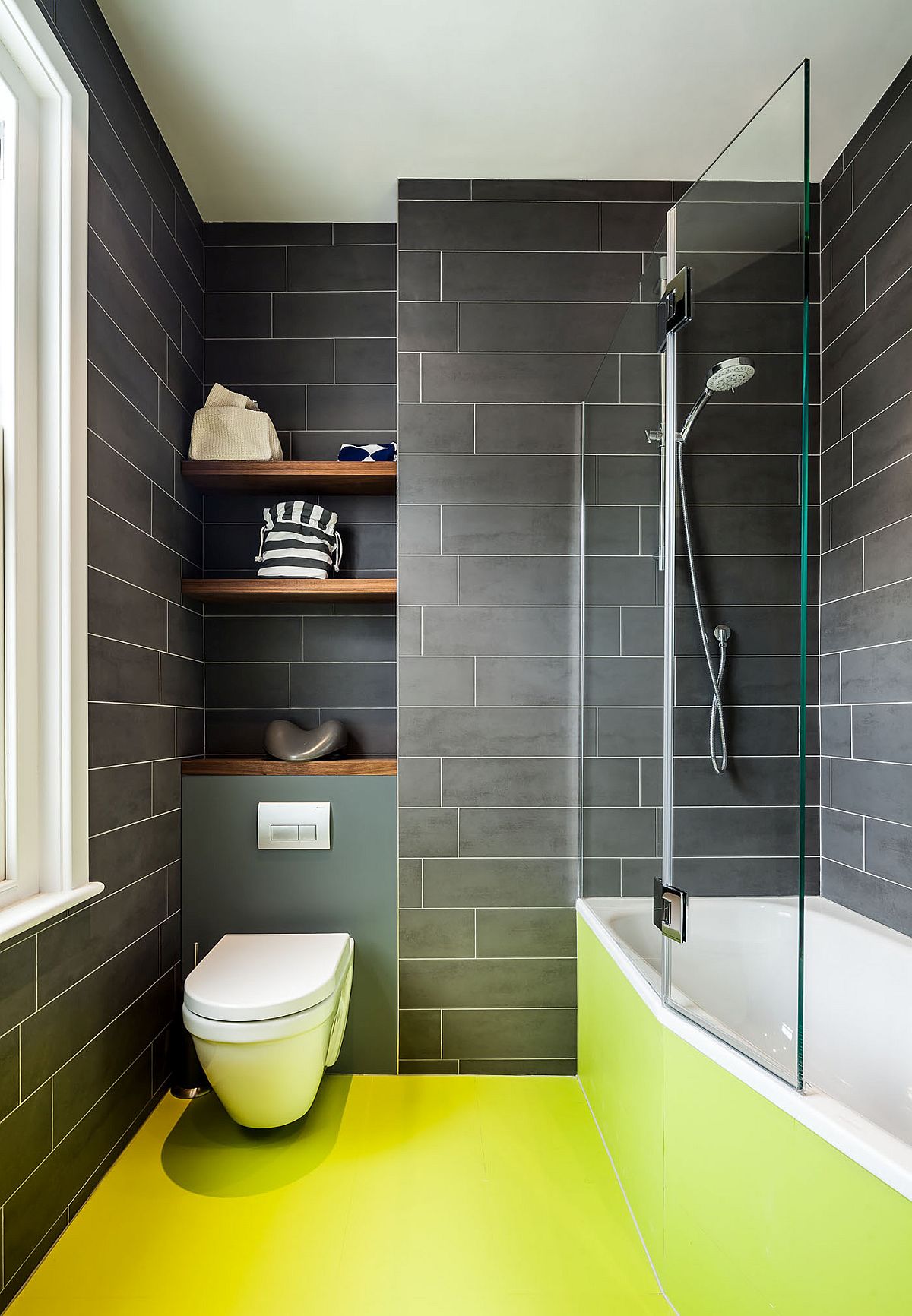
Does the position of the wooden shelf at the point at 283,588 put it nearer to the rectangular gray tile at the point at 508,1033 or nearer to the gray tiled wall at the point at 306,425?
the gray tiled wall at the point at 306,425

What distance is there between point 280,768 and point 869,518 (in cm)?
179

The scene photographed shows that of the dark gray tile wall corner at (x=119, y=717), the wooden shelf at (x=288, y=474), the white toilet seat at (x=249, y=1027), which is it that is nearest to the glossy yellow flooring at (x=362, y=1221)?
the dark gray tile wall corner at (x=119, y=717)

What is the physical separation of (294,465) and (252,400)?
0.37 meters

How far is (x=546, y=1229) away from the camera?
1.70 metres

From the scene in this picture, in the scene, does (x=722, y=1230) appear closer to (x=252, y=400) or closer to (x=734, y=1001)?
(x=734, y=1001)

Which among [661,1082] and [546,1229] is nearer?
[661,1082]

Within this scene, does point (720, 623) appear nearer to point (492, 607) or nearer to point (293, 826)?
point (492, 607)

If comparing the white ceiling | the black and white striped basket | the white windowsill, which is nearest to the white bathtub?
the white windowsill

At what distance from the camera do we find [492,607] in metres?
2.39

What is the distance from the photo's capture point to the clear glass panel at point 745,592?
1.21m

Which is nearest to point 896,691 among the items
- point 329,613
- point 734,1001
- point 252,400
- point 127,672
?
point 734,1001

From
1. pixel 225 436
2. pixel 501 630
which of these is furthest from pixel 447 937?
pixel 225 436

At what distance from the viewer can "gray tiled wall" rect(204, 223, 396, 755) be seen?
Result: 8.63ft

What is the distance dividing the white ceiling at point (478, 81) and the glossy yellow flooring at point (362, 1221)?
8.69 feet
